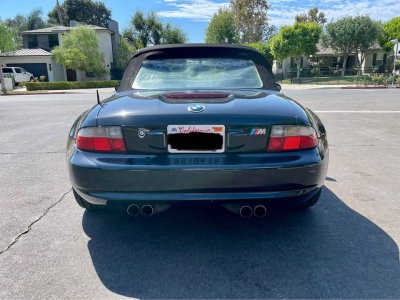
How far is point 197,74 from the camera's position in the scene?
327 centimetres

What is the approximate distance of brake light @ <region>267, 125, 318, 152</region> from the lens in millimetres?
2230

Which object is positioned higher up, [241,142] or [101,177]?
[241,142]

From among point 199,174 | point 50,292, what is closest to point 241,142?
point 199,174

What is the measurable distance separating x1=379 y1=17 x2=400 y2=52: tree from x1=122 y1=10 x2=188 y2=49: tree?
25.3 metres

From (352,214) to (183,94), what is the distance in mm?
1913

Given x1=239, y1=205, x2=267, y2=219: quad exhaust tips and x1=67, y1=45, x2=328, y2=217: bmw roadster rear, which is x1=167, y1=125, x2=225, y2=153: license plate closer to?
x1=67, y1=45, x2=328, y2=217: bmw roadster rear

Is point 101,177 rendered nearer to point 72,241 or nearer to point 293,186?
point 72,241

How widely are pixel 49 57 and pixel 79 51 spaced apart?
6.10 metres

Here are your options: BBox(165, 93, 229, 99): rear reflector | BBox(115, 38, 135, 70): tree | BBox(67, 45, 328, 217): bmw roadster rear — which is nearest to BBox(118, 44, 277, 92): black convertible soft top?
BBox(165, 93, 229, 99): rear reflector

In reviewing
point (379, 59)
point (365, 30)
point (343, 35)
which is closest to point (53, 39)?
point (343, 35)

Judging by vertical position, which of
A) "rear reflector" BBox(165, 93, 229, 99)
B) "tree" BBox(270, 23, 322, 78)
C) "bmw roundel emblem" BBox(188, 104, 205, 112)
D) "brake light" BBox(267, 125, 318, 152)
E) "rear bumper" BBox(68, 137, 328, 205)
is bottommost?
"rear bumper" BBox(68, 137, 328, 205)

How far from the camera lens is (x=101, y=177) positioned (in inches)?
85.9

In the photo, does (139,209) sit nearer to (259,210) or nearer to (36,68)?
(259,210)

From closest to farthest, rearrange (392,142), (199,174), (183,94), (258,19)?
(199,174) < (183,94) < (392,142) < (258,19)
